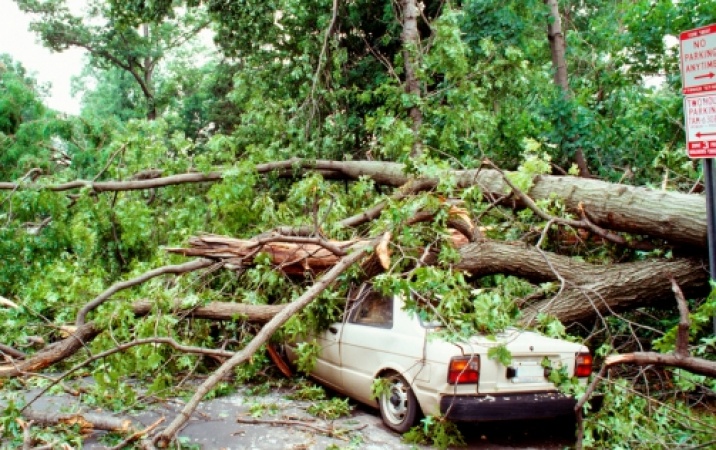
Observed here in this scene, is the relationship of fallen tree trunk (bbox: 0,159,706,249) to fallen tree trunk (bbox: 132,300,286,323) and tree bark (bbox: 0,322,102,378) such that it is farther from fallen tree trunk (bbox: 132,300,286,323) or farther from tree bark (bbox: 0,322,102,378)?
tree bark (bbox: 0,322,102,378)

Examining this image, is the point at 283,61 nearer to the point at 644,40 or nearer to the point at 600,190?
the point at 644,40

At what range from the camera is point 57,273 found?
7.57 m

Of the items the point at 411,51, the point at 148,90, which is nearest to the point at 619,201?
the point at 411,51

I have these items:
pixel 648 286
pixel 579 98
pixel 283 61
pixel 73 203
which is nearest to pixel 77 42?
pixel 283 61

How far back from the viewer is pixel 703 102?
413 centimetres

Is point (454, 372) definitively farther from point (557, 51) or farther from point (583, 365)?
point (557, 51)

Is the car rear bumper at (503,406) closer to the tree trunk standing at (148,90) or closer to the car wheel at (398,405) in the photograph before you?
the car wheel at (398,405)

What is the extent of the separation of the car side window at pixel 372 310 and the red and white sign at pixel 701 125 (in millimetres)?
2762

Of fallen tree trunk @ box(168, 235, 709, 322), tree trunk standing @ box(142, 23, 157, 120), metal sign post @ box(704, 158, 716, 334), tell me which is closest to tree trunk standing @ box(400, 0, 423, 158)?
fallen tree trunk @ box(168, 235, 709, 322)

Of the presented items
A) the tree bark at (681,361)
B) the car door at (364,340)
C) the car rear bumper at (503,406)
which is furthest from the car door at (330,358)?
the tree bark at (681,361)

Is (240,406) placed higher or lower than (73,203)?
lower

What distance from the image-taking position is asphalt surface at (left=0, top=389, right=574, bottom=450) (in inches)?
196

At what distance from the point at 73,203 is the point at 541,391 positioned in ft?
22.2

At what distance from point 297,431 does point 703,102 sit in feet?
13.1
